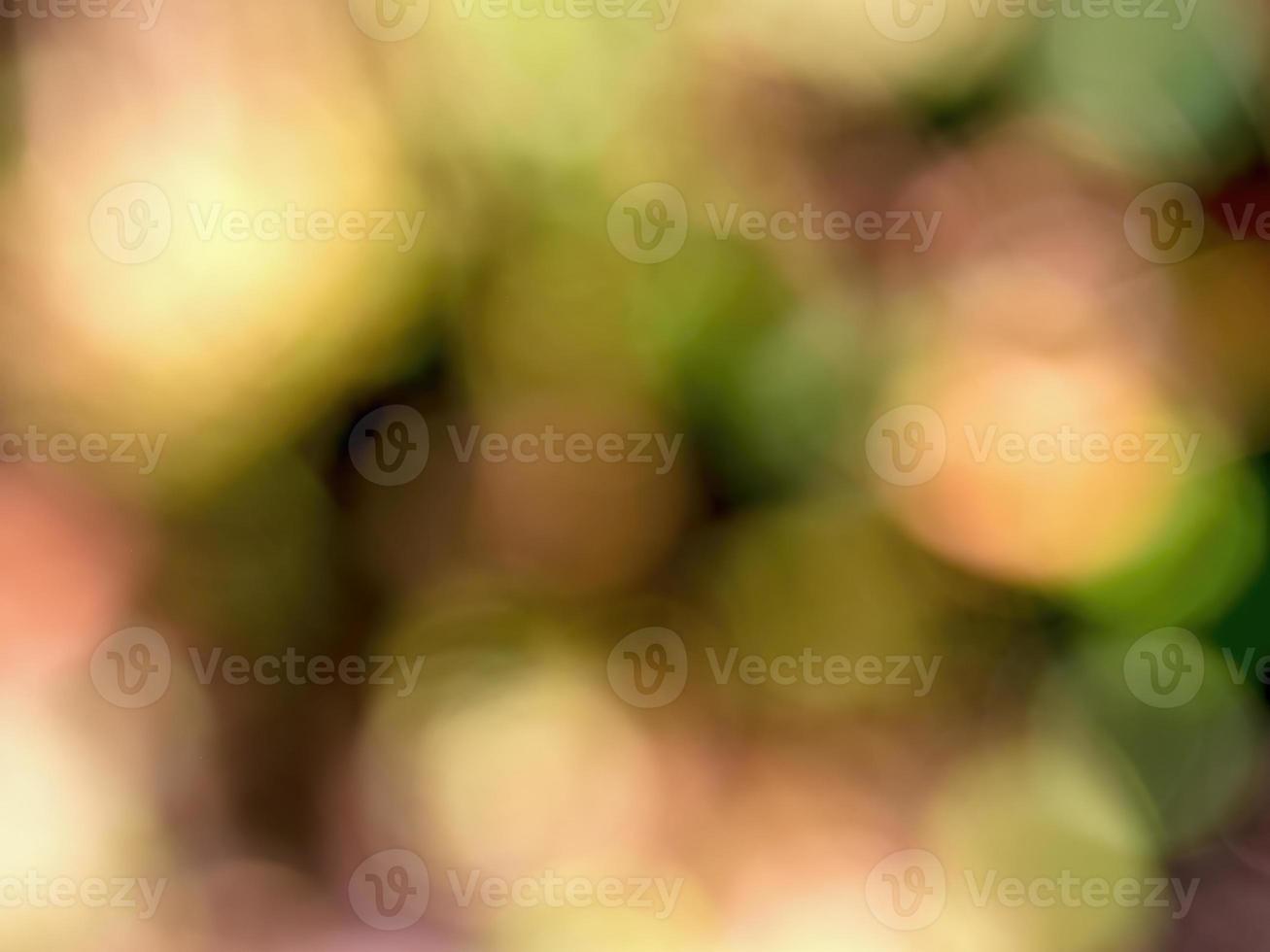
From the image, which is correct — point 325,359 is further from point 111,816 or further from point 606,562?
point 111,816

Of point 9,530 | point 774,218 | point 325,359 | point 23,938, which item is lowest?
point 23,938

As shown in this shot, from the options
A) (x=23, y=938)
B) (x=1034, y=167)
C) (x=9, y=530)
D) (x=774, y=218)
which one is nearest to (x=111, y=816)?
(x=23, y=938)

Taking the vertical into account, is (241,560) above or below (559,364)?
below

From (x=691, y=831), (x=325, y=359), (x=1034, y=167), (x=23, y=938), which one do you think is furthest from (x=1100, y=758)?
(x=23, y=938)

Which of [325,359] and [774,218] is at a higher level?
[774,218]

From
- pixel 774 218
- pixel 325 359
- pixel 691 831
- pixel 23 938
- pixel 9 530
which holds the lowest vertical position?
pixel 23 938

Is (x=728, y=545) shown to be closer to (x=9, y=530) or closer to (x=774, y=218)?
(x=774, y=218)
